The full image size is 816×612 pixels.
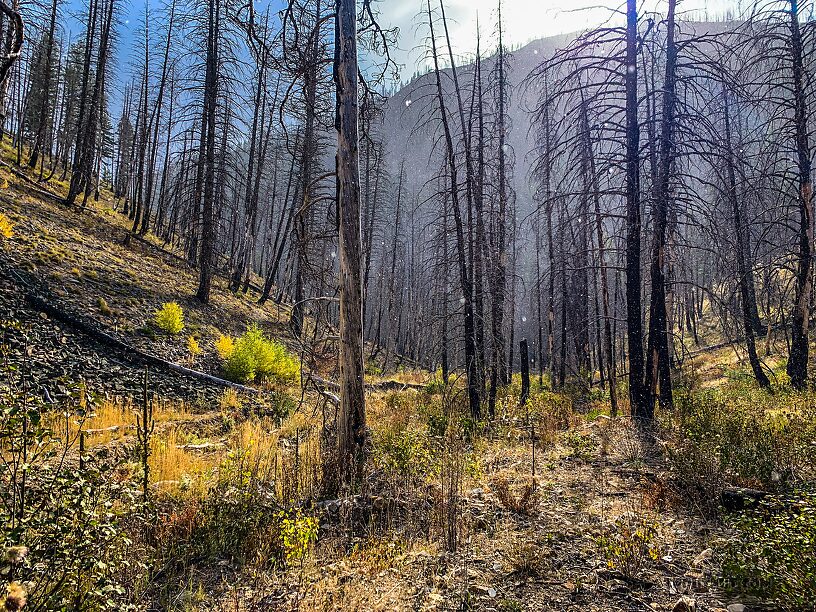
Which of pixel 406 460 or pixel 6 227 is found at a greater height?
pixel 6 227

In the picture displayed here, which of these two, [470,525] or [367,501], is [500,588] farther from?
[367,501]

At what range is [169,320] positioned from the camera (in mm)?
10906

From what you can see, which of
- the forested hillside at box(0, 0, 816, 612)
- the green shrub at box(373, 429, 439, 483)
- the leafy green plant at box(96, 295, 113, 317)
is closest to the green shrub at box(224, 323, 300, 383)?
the forested hillside at box(0, 0, 816, 612)

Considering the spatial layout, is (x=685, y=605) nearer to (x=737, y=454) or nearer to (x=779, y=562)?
(x=779, y=562)

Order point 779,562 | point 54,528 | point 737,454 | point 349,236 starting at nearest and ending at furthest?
point 54,528, point 779,562, point 737,454, point 349,236

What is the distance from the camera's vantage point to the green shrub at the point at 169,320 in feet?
35.5

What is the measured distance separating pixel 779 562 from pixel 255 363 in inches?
435

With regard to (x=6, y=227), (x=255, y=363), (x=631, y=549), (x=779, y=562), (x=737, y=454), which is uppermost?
(x=6, y=227)

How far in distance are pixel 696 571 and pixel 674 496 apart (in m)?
1.21

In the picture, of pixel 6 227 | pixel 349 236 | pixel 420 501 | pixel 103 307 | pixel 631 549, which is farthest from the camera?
pixel 103 307

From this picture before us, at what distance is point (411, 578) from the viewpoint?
3.03 metres

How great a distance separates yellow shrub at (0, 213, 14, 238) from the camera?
9250 mm

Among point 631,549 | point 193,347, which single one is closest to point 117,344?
point 193,347

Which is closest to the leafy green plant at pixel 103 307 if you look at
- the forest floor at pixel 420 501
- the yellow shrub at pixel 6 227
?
the forest floor at pixel 420 501
